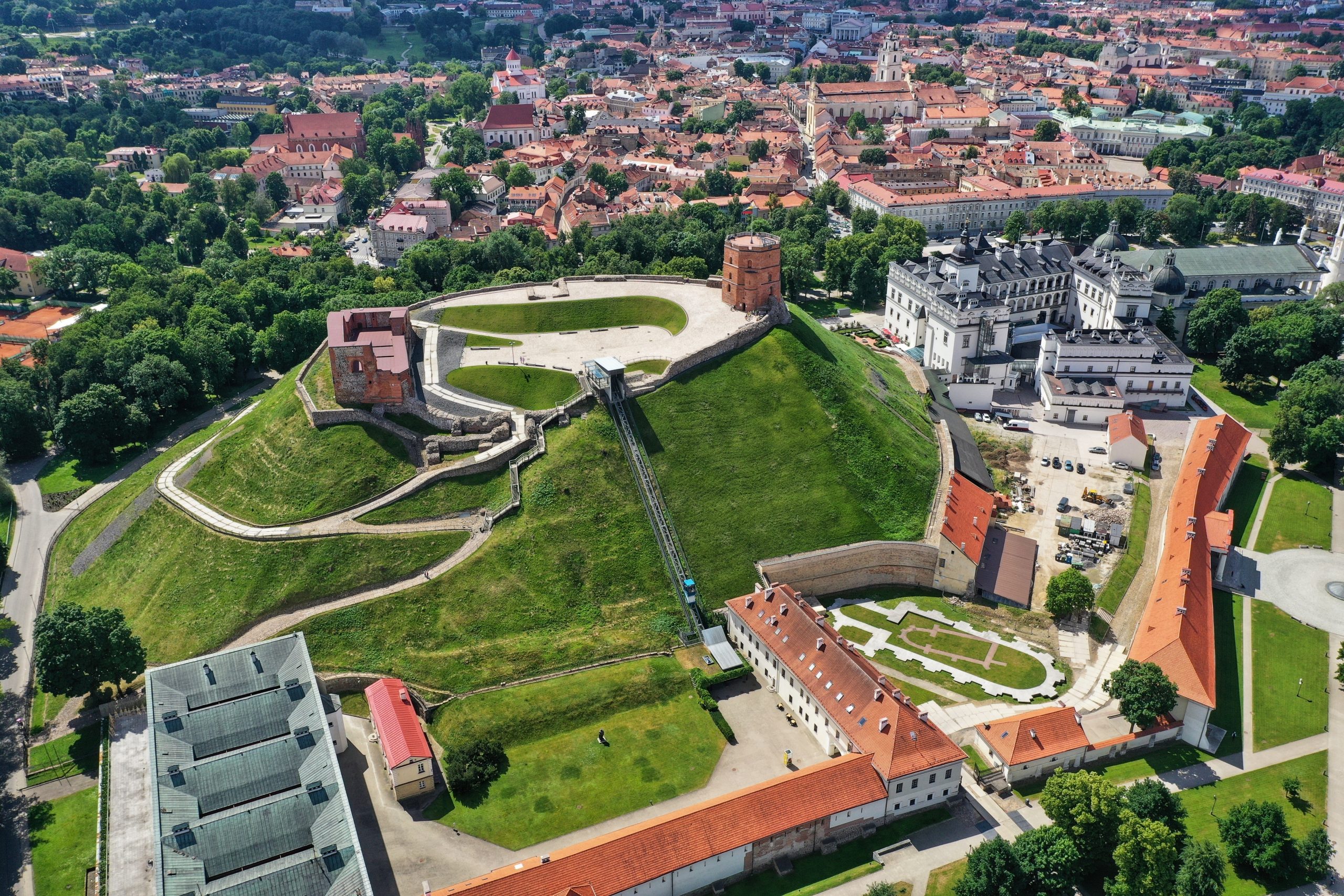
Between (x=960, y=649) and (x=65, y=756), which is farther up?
(x=960, y=649)

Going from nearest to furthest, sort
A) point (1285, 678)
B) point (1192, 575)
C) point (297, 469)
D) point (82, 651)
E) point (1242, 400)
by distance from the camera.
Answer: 1. point (82, 651)
2. point (1285, 678)
3. point (1192, 575)
4. point (297, 469)
5. point (1242, 400)

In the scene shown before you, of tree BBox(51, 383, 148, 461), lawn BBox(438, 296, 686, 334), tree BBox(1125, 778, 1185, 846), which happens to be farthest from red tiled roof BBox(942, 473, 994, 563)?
tree BBox(51, 383, 148, 461)

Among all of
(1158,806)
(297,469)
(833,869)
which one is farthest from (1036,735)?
(297,469)

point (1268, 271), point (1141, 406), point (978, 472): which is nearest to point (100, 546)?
point (978, 472)

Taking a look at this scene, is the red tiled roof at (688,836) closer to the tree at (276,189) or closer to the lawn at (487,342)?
the lawn at (487,342)

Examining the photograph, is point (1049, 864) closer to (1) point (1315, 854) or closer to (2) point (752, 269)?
(1) point (1315, 854)

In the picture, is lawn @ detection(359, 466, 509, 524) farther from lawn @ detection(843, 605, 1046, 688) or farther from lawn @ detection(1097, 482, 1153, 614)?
lawn @ detection(1097, 482, 1153, 614)

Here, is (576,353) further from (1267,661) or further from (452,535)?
(1267,661)
